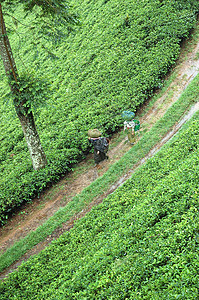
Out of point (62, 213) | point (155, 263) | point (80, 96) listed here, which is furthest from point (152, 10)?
point (155, 263)

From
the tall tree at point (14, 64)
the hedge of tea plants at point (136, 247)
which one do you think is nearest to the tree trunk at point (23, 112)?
the tall tree at point (14, 64)

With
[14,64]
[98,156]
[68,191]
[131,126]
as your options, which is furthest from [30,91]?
[131,126]

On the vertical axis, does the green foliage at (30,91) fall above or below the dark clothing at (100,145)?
above

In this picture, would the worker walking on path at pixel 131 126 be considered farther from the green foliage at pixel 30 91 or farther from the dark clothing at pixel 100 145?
the green foliage at pixel 30 91

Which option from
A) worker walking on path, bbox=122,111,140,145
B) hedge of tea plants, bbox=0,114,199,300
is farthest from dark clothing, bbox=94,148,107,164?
hedge of tea plants, bbox=0,114,199,300

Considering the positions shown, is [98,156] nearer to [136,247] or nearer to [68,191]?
[68,191]

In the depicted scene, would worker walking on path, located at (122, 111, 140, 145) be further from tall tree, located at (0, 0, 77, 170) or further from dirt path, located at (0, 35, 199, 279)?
tall tree, located at (0, 0, 77, 170)

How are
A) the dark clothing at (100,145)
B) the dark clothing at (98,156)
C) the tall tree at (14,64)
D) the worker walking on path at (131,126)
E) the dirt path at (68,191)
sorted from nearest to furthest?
the dirt path at (68,191) → the tall tree at (14,64) → the dark clothing at (100,145) → the dark clothing at (98,156) → the worker walking on path at (131,126)
